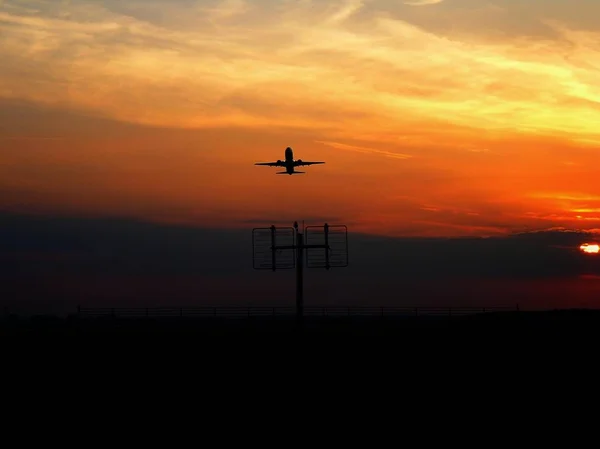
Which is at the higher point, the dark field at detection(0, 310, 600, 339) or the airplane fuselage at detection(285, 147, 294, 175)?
the airplane fuselage at detection(285, 147, 294, 175)

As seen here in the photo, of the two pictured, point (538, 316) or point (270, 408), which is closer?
point (270, 408)

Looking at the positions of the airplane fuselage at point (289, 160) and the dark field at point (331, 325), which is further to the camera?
the airplane fuselage at point (289, 160)

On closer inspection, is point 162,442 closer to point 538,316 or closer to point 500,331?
point 500,331

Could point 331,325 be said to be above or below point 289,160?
below

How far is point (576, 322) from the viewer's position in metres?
82.0

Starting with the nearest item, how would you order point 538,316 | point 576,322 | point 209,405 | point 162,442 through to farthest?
point 162,442 → point 209,405 → point 576,322 → point 538,316

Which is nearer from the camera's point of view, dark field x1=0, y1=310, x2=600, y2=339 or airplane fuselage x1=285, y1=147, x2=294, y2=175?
dark field x1=0, y1=310, x2=600, y2=339

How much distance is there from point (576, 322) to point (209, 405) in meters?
41.7

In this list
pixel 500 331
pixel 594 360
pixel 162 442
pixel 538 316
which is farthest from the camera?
pixel 538 316

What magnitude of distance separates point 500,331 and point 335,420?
1215 inches

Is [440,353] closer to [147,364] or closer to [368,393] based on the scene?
[368,393]

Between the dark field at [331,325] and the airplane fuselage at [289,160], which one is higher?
the airplane fuselage at [289,160]

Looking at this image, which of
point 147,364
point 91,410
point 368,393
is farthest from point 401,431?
point 147,364

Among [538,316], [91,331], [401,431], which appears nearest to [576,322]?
[538,316]
